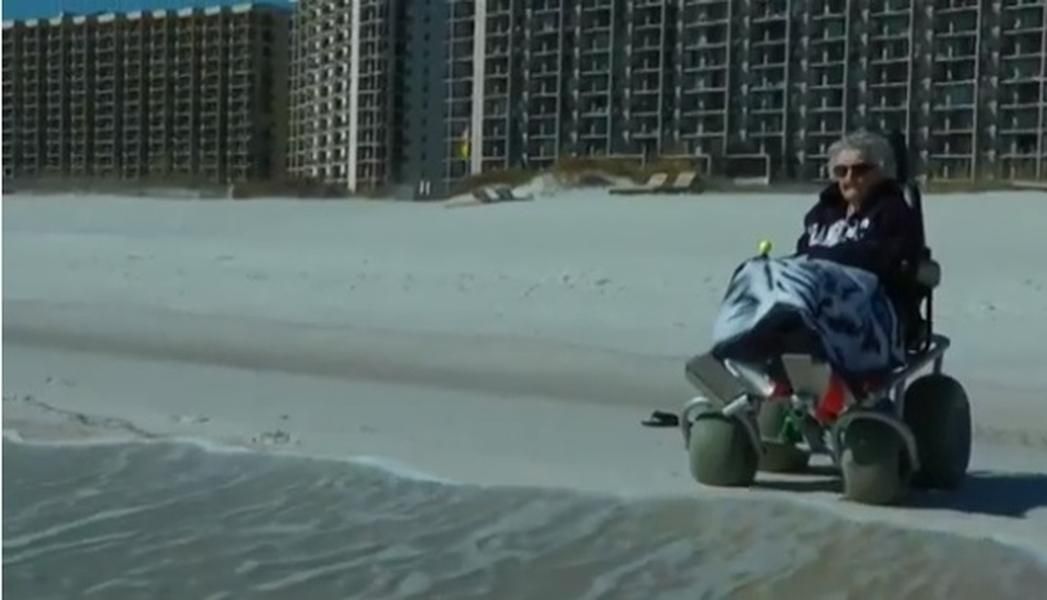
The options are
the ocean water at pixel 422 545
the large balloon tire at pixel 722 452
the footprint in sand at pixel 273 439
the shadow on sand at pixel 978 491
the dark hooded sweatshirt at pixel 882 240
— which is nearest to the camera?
the ocean water at pixel 422 545

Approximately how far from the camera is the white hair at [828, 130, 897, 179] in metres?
6.22

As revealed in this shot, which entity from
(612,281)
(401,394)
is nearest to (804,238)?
(401,394)

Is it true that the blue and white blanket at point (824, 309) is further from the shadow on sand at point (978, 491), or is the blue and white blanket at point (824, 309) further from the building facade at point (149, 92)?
the building facade at point (149, 92)

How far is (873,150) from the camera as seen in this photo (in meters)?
6.23

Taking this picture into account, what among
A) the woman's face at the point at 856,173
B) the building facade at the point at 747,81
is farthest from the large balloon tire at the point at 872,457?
the building facade at the point at 747,81

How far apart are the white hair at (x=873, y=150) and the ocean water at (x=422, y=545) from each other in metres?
1.31

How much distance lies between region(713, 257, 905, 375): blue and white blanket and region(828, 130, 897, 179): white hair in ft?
1.42

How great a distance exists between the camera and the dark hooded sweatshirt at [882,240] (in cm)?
609

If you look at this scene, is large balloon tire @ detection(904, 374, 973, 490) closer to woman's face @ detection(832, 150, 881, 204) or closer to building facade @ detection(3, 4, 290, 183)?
woman's face @ detection(832, 150, 881, 204)

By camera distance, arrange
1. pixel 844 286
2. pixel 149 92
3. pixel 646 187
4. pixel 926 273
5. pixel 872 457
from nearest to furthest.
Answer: pixel 872 457, pixel 844 286, pixel 926 273, pixel 646 187, pixel 149 92

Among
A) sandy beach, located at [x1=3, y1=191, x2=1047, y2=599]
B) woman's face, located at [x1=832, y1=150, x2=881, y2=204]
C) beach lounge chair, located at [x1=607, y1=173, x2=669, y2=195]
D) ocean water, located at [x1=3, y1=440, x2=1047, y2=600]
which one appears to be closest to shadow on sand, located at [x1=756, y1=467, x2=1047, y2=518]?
sandy beach, located at [x1=3, y1=191, x2=1047, y2=599]

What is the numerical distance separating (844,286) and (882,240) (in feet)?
1.17

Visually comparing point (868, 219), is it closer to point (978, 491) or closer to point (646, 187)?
point (978, 491)

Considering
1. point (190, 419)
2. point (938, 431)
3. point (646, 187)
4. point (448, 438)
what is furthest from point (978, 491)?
point (646, 187)
